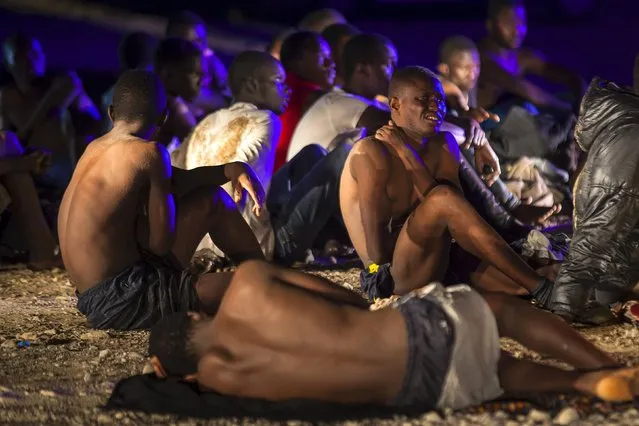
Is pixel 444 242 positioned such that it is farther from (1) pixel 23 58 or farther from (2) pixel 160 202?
(1) pixel 23 58

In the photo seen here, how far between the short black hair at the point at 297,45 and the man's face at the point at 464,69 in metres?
1.28

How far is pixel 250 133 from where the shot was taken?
717 centimetres

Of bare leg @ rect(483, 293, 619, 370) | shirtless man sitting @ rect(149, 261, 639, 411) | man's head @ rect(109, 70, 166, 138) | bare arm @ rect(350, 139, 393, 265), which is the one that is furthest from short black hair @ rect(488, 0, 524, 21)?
shirtless man sitting @ rect(149, 261, 639, 411)

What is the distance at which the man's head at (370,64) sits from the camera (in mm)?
8023

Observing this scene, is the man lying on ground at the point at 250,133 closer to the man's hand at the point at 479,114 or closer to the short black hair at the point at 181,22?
the man's hand at the point at 479,114

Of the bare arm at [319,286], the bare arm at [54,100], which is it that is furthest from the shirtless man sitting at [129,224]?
the bare arm at [54,100]

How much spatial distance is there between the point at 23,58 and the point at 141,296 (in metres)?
4.17

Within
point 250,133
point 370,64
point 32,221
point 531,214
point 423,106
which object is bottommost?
point 32,221

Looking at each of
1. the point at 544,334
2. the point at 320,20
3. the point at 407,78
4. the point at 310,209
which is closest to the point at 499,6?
the point at 320,20

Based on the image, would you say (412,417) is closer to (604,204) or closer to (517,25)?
(604,204)

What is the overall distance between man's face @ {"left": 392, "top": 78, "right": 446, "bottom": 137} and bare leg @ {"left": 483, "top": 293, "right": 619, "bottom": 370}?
181 centimetres

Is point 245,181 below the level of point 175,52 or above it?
below

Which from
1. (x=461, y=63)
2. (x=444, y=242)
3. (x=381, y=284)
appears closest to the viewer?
(x=444, y=242)

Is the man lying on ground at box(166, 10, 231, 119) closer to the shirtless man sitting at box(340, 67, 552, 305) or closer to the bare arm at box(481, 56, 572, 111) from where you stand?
the bare arm at box(481, 56, 572, 111)
